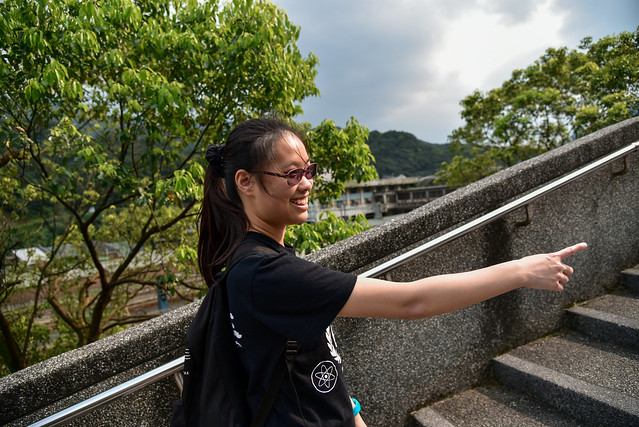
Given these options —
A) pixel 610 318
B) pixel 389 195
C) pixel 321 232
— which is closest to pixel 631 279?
pixel 610 318

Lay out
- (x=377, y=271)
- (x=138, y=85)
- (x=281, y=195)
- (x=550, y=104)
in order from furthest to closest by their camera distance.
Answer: (x=550, y=104)
(x=138, y=85)
(x=377, y=271)
(x=281, y=195)

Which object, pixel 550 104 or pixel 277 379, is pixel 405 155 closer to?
pixel 550 104

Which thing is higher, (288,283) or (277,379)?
(288,283)

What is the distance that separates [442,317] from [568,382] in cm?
69

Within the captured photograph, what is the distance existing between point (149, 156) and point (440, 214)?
4229mm

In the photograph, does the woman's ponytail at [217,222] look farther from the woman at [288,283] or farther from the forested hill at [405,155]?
the forested hill at [405,155]

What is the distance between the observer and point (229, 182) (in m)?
1.39

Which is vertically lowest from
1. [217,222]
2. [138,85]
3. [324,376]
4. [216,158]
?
[324,376]

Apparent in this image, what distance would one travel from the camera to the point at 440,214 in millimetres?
2432

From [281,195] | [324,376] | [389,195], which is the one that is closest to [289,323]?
[324,376]

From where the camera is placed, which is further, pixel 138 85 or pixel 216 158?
Answer: pixel 138 85

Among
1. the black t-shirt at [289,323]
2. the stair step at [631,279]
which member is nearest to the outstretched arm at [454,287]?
the black t-shirt at [289,323]

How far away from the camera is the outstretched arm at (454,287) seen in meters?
1.15

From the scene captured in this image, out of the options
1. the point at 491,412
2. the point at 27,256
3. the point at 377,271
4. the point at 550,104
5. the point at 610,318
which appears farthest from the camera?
the point at 550,104
